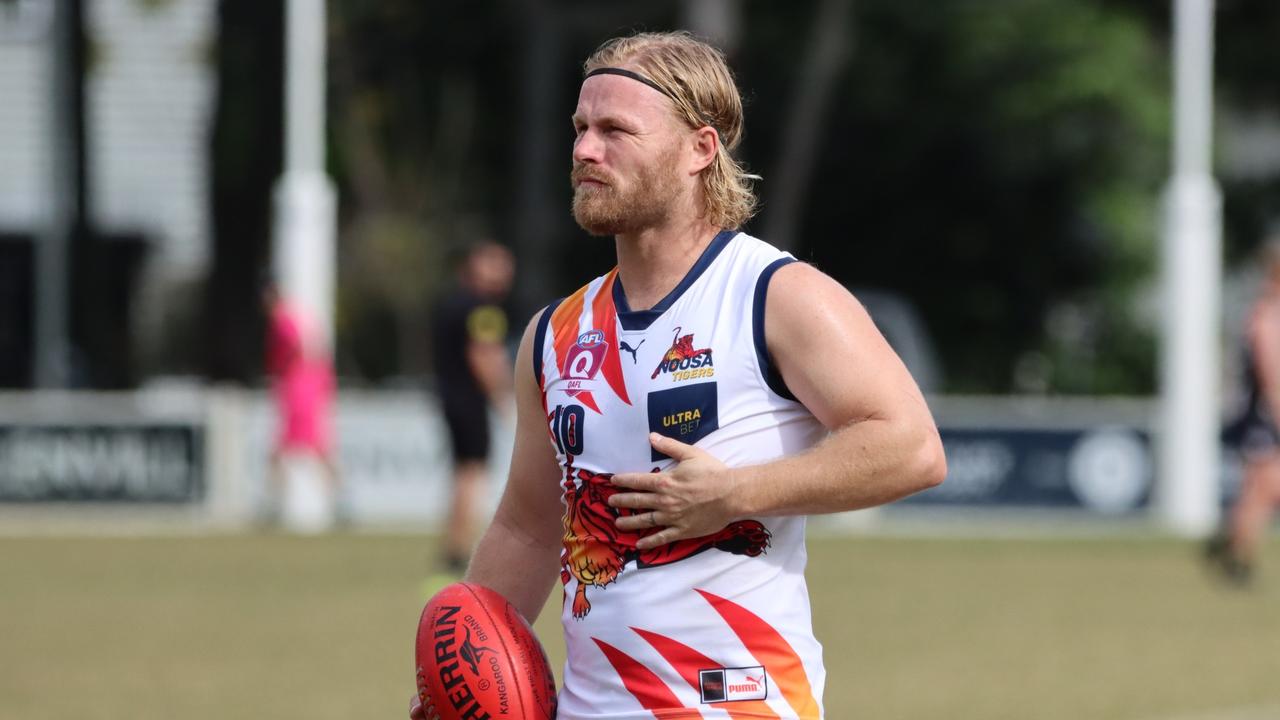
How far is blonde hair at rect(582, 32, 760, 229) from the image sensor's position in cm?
378

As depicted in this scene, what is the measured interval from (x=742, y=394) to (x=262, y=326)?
83.6ft

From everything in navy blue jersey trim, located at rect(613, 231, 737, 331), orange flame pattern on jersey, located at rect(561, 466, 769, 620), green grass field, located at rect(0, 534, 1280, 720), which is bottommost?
green grass field, located at rect(0, 534, 1280, 720)

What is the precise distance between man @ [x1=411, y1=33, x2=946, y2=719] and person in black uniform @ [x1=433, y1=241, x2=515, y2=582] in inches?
408

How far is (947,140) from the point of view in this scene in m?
32.9

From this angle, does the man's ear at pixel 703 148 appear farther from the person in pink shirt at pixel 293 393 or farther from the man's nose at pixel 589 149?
the person in pink shirt at pixel 293 393

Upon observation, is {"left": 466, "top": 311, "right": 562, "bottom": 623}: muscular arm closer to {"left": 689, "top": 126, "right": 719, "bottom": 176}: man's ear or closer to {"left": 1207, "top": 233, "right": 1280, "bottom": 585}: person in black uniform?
{"left": 689, "top": 126, "right": 719, "bottom": 176}: man's ear

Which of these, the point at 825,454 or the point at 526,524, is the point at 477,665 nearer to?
the point at 526,524

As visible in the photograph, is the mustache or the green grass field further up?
the mustache

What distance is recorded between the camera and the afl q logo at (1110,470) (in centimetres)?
2108

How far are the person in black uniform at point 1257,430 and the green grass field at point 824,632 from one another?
0.38 m

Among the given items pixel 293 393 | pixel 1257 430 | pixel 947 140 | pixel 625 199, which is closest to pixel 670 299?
pixel 625 199

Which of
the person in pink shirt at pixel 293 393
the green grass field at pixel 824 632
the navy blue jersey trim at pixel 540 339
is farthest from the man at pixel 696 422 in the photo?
Result: the person in pink shirt at pixel 293 393

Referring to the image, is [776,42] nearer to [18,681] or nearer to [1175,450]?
[1175,450]

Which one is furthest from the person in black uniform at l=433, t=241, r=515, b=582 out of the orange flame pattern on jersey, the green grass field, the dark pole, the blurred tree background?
the dark pole
